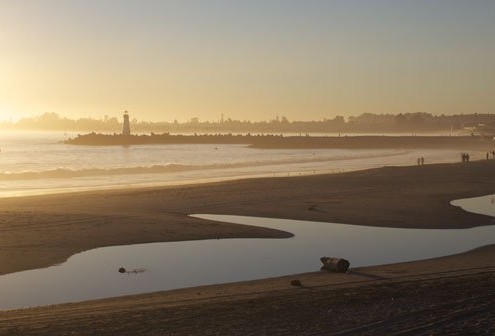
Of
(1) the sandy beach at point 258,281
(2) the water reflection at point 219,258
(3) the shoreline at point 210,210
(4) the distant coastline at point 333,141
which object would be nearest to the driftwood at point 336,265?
(1) the sandy beach at point 258,281

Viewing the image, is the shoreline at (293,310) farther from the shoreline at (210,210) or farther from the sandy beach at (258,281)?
the shoreline at (210,210)

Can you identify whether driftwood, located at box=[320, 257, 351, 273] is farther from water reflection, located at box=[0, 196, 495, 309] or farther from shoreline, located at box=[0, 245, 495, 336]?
water reflection, located at box=[0, 196, 495, 309]

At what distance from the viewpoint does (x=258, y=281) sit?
508 inches

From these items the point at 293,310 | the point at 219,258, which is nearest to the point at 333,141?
the point at 219,258

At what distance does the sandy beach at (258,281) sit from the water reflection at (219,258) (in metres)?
0.87

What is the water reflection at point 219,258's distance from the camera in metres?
12.8

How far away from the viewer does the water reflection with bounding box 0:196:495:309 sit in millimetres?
12750

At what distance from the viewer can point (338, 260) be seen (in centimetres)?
1363

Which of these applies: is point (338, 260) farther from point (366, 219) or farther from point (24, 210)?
point (24, 210)

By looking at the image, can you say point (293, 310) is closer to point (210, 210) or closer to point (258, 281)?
point (258, 281)

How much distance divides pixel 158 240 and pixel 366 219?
8.30 metres

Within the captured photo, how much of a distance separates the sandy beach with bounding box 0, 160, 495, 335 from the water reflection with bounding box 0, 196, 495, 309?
87 centimetres

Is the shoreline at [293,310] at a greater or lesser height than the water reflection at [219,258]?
greater

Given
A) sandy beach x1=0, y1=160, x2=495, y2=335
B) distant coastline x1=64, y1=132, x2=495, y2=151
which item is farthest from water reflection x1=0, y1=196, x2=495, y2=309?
distant coastline x1=64, y1=132, x2=495, y2=151
